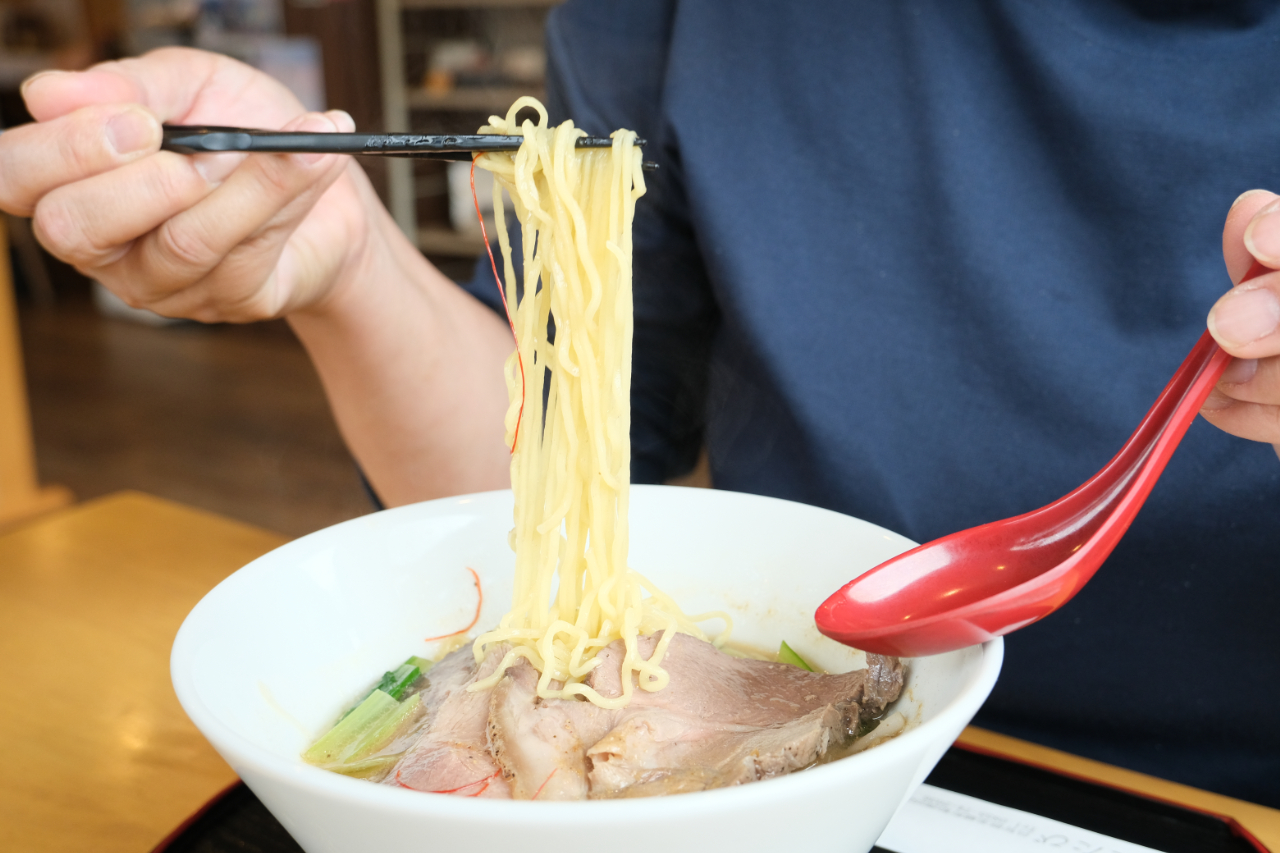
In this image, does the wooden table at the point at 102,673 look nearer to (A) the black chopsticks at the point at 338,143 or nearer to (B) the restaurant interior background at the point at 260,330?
(A) the black chopsticks at the point at 338,143

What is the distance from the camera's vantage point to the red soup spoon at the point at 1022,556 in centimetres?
72

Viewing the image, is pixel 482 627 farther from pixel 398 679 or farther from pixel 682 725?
pixel 682 725

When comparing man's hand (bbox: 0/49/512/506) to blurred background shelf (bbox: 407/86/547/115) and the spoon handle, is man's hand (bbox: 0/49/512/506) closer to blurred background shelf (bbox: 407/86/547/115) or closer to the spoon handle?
the spoon handle

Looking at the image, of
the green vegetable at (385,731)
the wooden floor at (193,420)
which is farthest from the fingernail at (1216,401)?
the wooden floor at (193,420)

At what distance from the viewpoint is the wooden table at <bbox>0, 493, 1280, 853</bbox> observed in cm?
88

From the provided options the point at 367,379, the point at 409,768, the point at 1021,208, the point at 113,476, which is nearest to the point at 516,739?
the point at 409,768

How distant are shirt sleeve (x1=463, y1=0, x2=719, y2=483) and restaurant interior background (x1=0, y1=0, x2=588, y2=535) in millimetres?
2209

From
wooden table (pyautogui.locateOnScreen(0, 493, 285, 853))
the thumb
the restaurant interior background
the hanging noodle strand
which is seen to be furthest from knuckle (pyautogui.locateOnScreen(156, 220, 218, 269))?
the restaurant interior background

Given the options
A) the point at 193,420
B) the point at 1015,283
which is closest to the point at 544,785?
the point at 1015,283

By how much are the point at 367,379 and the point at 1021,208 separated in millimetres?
Answer: 866

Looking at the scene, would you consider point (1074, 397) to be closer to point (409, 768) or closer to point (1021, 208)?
point (1021, 208)

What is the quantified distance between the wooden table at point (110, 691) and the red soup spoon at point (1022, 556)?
0.26m

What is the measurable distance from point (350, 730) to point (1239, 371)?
0.80 m

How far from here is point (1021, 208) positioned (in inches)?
47.4
